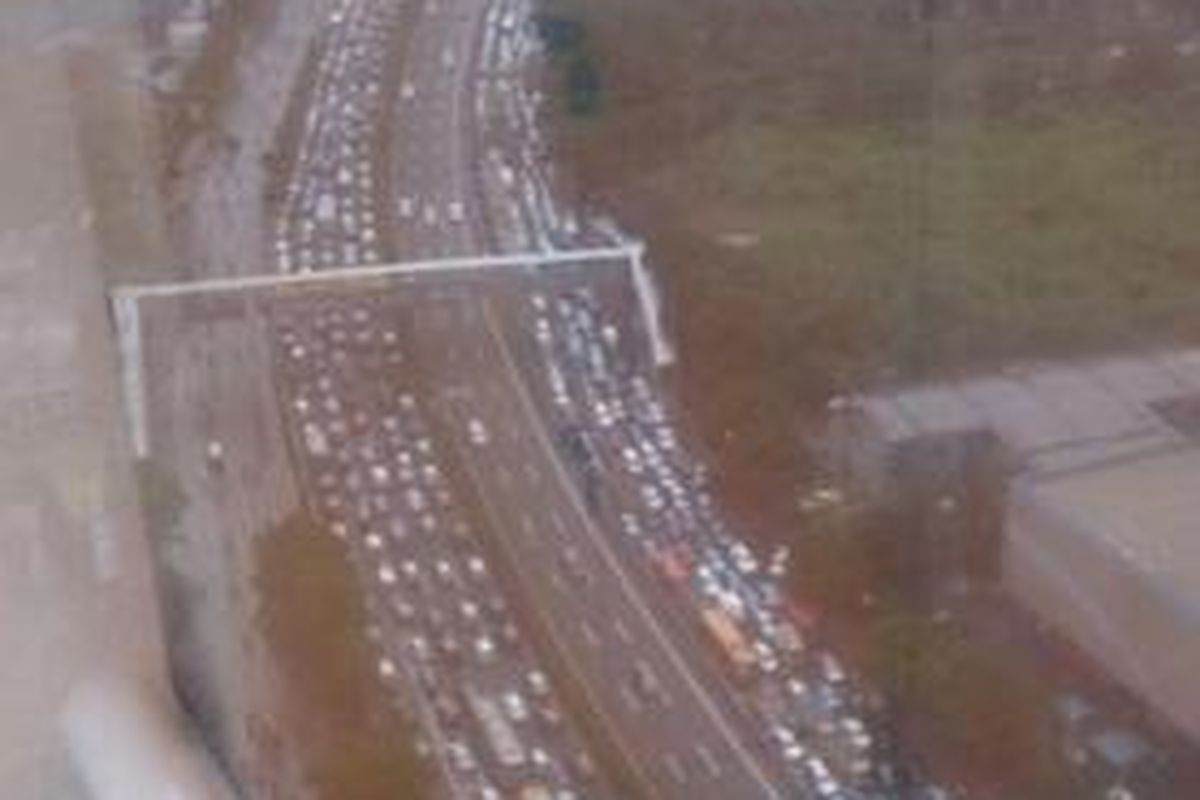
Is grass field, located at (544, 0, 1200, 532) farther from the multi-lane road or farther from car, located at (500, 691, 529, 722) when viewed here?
car, located at (500, 691, 529, 722)

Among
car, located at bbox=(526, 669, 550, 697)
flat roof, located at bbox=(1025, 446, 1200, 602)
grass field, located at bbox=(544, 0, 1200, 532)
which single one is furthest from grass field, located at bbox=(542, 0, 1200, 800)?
car, located at bbox=(526, 669, 550, 697)

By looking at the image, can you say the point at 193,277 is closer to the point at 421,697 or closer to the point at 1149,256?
the point at 421,697

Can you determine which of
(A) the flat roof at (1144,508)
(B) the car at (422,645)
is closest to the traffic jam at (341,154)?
(B) the car at (422,645)

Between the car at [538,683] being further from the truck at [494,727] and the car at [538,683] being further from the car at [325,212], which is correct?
the car at [325,212]

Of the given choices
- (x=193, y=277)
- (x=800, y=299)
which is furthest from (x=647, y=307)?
(x=193, y=277)

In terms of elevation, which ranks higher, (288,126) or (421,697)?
(288,126)
